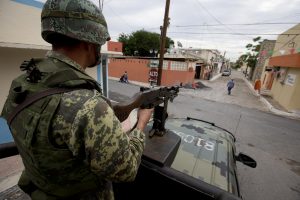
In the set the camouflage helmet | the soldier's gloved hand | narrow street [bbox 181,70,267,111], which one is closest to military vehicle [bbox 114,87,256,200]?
the soldier's gloved hand

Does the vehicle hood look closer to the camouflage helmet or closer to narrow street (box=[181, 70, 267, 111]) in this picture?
the camouflage helmet

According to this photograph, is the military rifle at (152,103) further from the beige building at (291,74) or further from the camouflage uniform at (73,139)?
the beige building at (291,74)

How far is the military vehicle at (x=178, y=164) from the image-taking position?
1235mm

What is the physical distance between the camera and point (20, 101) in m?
0.90

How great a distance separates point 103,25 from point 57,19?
0.24 m

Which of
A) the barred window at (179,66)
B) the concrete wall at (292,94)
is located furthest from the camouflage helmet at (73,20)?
the barred window at (179,66)

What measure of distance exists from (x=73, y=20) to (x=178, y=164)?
1597mm

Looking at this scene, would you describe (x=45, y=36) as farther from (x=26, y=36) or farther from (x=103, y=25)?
(x=26, y=36)

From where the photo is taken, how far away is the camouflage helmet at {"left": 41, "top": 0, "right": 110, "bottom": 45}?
98 cm

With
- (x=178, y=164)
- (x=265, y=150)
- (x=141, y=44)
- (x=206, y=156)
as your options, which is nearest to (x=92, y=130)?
(x=178, y=164)

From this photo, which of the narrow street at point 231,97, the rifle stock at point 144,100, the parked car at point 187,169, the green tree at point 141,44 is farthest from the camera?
the green tree at point 141,44

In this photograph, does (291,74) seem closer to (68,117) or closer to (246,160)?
(246,160)

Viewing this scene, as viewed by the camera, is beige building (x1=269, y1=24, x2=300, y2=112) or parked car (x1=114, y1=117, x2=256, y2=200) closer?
parked car (x1=114, y1=117, x2=256, y2=200)

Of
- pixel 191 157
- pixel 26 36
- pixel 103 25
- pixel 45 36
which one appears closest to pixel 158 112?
pixel 191 157
